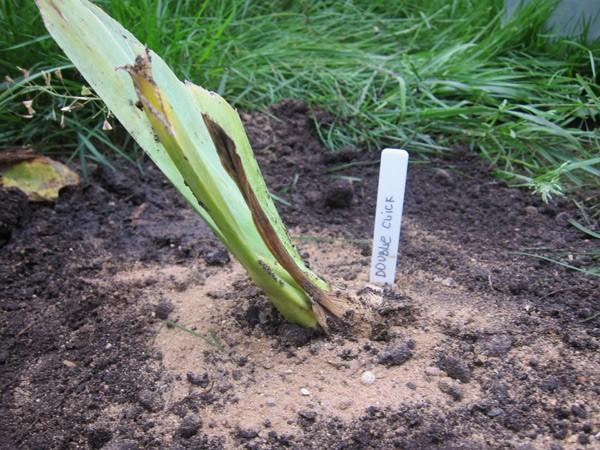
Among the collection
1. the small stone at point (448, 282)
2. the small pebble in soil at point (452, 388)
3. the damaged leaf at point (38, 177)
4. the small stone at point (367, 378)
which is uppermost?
the small pebble in soil at point (452, 388)

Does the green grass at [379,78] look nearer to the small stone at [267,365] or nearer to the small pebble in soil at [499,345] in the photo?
the small pebble in soil at [499,345]

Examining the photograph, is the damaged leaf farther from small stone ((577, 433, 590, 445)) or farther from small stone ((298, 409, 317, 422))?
small stone ((577, 433, 590, 445))

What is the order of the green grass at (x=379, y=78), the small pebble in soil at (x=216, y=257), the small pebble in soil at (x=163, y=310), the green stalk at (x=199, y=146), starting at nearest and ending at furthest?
the green stalk at (x=199, y=146) → the small pebble in soil at (x=163, y=310) → the small pebble in soil at (x=216, y=257) → the green grass at (x=379, y=78)

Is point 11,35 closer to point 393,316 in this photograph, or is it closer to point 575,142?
point 393,316

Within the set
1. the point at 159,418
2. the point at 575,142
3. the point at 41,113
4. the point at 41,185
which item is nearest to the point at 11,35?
the point at 41,113

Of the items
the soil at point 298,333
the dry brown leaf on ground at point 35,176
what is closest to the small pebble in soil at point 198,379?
the soil at point 298,333

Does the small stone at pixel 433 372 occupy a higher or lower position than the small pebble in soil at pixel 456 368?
lower
